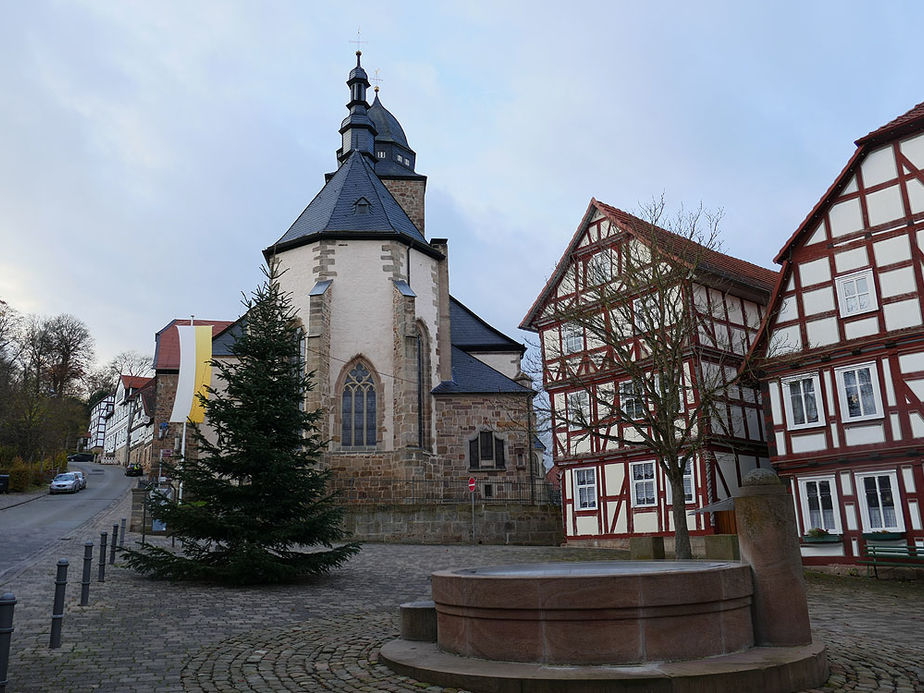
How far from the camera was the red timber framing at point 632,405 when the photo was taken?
2120 cm

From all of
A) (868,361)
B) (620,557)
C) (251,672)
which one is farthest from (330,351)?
(251,672)

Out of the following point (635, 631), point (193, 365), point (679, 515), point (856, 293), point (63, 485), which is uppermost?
point (193, 365)

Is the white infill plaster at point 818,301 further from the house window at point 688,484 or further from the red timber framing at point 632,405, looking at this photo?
the house window at point 688,484

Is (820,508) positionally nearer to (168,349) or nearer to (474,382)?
(474,382)

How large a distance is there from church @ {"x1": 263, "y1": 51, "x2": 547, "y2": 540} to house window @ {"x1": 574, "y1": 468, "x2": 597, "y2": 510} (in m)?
3.20

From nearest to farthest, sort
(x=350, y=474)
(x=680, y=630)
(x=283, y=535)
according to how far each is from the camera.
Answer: (x=680, y=630)
(x=283, y=535)
(x=350, y=474)

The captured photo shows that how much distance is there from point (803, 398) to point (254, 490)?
1353 cm

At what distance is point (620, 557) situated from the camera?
742 inches

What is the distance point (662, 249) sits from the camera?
1994 centimetres

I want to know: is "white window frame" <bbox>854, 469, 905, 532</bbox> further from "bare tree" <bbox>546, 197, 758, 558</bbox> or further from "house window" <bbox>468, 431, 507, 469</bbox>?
"house window" <bbox>468, 431, 507, 469</bbox>

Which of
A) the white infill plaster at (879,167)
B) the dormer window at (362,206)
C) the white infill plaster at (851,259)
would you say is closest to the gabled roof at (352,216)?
the dormer window at (362,206)

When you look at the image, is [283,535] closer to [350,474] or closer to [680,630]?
[680,630]

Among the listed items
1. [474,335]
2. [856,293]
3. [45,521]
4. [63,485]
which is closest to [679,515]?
[856,293]

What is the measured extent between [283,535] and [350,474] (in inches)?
565
